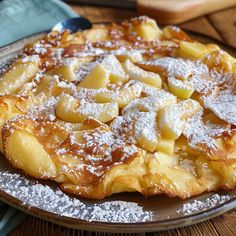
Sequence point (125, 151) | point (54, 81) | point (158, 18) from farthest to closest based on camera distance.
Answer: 1. point (158, 18)
2. point (54, 81)
3. point (125, 151)

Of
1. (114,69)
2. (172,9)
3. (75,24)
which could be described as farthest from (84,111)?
(172,9)

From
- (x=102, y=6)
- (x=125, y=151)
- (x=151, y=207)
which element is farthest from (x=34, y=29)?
(x=151, y=207)

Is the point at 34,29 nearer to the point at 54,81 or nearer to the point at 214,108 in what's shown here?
the point at 54,81

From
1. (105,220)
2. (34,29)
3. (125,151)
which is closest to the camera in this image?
(105,220)

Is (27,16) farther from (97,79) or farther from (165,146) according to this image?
(165,146)

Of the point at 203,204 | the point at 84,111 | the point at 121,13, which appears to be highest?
the point at 84,111

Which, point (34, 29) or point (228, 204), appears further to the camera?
point (34, 29)

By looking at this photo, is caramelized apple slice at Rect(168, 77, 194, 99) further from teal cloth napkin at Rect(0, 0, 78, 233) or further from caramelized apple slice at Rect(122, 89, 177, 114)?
teal cloth napkin at Rect(0, 0, 78, 233)
